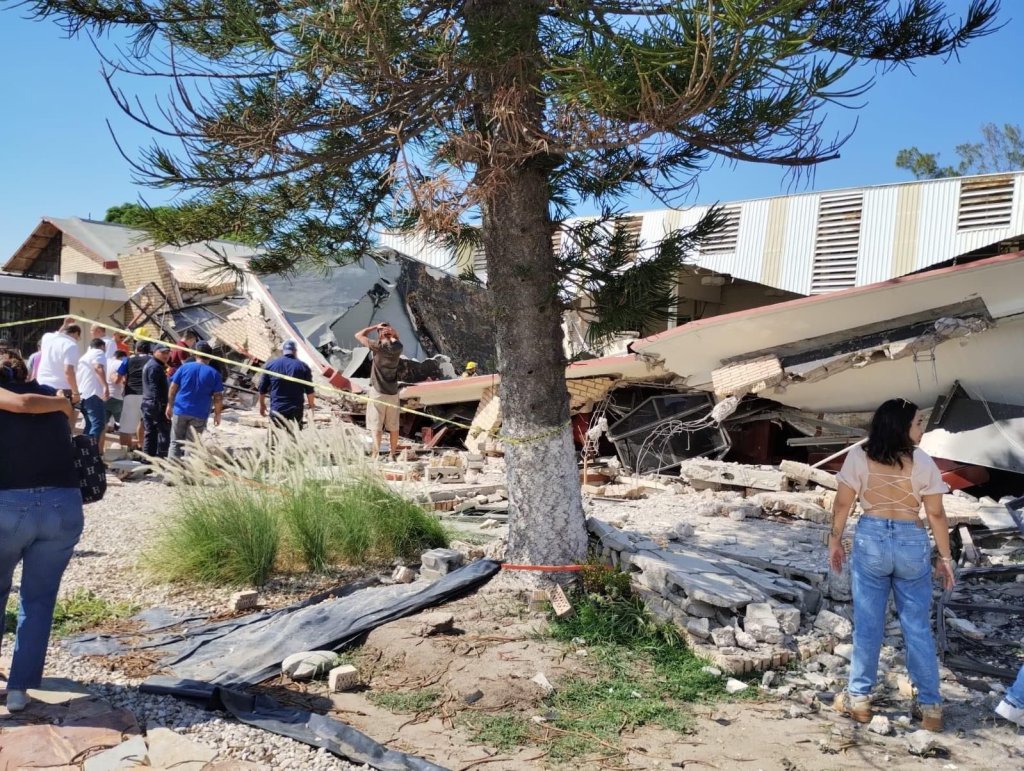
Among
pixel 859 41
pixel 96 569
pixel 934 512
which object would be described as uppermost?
pixel 859 41

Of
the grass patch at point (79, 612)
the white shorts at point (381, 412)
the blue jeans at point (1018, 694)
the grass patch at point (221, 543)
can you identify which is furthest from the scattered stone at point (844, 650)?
the white shorts at point (381, 412)

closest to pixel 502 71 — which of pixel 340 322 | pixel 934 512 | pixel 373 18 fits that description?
pixel 373 18

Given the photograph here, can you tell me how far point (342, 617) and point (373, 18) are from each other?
3556 mm

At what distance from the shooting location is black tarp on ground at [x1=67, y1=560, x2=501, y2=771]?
381 centimetres

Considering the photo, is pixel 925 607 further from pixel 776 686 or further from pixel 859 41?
pixel 859 41

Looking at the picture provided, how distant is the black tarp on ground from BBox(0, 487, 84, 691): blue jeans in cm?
60

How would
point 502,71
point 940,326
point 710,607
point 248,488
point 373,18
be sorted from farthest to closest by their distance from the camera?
point 940,326, point 248,488, point 710,607, point 502,71, point 373,18

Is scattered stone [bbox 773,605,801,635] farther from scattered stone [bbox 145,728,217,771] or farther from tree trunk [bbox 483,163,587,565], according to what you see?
scattered stone [bbox 145,728,217,771]

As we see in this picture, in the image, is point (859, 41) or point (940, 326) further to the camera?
point (940, 326)

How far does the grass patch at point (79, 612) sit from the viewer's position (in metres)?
5.34

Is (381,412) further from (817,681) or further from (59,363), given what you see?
(817,681)

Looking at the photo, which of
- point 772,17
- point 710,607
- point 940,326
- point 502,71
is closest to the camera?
point 772,17

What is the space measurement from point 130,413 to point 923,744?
10.8 metres

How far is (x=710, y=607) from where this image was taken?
17.5ft
